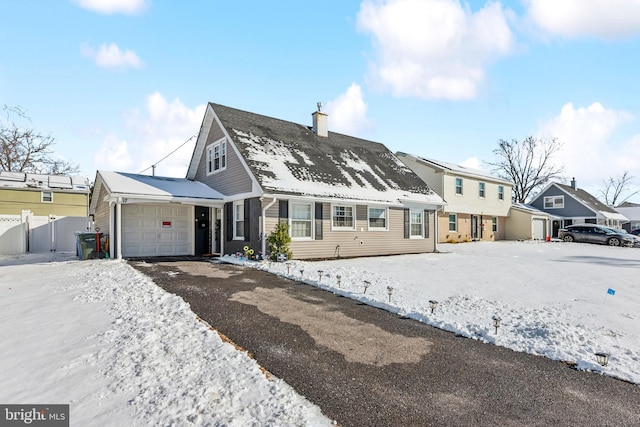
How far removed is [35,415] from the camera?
3.15 m

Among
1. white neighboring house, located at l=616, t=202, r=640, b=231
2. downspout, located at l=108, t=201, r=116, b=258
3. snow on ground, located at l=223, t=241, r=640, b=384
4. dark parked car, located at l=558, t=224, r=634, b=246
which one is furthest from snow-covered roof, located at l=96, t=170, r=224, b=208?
white neighboring house, located at l=616, t=202, r=640, b=231

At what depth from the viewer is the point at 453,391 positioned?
3.66 m

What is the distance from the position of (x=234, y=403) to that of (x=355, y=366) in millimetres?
1560

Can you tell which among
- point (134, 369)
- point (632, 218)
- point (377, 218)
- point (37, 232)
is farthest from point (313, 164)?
point (632, 218)

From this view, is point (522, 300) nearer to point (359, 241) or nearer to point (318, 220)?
point (318, 220)

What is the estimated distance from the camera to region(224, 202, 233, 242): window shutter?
14.9 metres

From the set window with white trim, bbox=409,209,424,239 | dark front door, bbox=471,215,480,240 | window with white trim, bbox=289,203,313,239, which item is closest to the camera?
window with white trim, bbox=289,203,313,239

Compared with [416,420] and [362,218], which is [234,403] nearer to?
[416,420]

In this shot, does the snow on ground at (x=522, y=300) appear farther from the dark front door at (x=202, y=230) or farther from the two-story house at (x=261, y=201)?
the dark front door at (x=202, y=230)

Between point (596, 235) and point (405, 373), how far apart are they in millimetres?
29984

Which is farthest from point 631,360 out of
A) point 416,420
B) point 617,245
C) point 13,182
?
point 13,182

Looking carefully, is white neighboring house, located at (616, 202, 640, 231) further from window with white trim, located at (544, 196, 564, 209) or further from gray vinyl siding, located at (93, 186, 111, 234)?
gray vinyl siding, located at (93, 186, 111, 234)

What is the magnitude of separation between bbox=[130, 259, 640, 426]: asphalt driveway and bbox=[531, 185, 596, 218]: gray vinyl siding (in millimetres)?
39130

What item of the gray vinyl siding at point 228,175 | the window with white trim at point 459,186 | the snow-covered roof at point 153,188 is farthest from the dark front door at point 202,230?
the window with white trim at point 459,186
